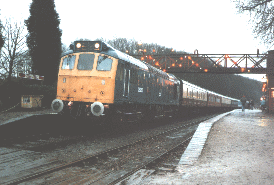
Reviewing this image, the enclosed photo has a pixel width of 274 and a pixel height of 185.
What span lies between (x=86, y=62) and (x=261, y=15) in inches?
388

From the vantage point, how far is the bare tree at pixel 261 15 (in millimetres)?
15344

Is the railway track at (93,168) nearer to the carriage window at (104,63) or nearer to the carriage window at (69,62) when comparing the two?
the carriage window at (104,63)

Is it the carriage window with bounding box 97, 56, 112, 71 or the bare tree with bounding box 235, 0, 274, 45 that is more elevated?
the bare tree with bounding box 235, 0, 274, 45

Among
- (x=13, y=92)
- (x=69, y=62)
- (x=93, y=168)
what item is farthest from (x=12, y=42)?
(x=93, y=168)

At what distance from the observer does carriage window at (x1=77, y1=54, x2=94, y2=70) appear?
1159cm

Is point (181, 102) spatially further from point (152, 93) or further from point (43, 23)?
point (43, 23)

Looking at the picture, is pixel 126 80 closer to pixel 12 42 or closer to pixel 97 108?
pixel 97 108

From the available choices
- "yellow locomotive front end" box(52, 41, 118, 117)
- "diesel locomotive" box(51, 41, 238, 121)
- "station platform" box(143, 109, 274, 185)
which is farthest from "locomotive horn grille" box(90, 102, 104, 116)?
"station platform" box(143, 109, 274, 185)

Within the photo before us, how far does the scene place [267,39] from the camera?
16.2 m

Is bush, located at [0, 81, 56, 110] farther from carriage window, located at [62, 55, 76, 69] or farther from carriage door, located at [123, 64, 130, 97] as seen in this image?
carriage door, located at [123, 64, 130, 97]

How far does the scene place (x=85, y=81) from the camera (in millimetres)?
11391

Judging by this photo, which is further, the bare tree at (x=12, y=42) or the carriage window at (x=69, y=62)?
the bare tree at (x=12, y=42)

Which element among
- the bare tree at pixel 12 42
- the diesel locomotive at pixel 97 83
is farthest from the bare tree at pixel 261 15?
the bare tree at pixel 12 42

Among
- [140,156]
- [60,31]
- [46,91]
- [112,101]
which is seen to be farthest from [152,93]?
[60,31]
